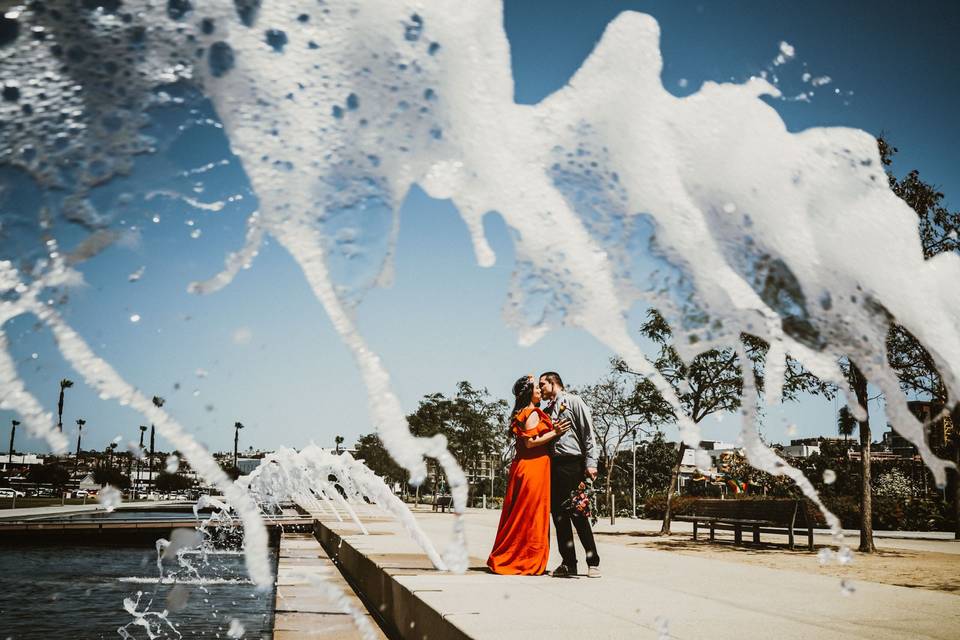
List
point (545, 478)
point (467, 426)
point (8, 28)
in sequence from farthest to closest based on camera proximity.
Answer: point (467, 426)
point (545, 478)
point (8, 28)

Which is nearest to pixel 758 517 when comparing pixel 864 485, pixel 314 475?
pixel 864 485

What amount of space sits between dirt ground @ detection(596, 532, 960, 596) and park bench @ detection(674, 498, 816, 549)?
303mm

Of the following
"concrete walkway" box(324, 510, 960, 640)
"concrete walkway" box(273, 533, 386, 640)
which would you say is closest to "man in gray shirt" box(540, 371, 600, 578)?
"concrete walkway" box(324, 510, 960, 640)

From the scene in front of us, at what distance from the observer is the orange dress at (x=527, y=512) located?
18.8ft

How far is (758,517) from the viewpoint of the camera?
13.2 m

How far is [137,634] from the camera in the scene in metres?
5.70

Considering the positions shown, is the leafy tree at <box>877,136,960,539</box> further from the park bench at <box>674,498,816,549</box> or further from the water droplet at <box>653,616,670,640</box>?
the water droplet at <box>653,616,670,640</box>

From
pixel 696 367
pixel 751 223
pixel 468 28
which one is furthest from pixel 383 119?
pixel 696 367

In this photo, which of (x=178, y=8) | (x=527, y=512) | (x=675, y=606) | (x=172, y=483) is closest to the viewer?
(x=178, y=8)

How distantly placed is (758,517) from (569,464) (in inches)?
351

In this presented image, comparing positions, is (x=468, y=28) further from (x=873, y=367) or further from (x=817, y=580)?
(x=817, y=580)

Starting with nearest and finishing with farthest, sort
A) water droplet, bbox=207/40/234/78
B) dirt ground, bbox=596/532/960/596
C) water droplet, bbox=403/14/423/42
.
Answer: water droplet, bbox=207/40/234/78, water droplet, bbox=403/14/423/42, dirt ground, bbox=596/532/960/596

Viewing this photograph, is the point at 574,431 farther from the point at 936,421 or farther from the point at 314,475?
the point at 314,475

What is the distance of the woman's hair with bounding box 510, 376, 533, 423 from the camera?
5.88 m
